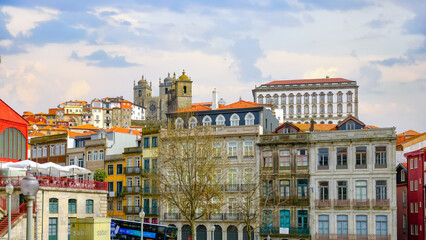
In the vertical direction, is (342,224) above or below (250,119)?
below

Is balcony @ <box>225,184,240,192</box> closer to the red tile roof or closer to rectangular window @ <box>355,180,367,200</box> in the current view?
rectangular window @ <box>355,180,367,200</box>

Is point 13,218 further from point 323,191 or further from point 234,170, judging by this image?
point 323,191

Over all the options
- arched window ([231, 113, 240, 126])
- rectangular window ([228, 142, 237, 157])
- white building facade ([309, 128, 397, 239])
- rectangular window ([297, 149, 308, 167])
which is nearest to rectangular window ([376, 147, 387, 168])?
white building facade ([309, 128, 397, 239])

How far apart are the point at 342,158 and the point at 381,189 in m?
5.03

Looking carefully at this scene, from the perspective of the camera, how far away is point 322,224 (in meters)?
67.9

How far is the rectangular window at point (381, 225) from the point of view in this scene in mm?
65250

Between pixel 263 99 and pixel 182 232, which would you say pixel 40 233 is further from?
pixel 263 99

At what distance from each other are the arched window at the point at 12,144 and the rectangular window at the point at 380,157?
35.0 meters

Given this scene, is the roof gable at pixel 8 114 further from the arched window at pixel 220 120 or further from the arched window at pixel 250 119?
the arched window at pixel 250 119

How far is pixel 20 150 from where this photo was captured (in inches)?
2645

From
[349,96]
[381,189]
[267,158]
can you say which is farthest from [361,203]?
[349,96]

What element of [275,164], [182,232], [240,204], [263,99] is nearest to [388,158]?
[275,164]

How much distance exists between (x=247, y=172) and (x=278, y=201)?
491 centimetres

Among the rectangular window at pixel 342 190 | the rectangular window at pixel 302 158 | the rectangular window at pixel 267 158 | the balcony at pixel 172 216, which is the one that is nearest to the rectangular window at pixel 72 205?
the balcony at pixel 172 216
